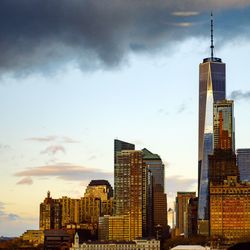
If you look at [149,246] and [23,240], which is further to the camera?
[23,240]

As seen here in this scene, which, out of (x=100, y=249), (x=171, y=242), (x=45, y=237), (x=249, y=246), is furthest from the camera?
(x=45, y=237)

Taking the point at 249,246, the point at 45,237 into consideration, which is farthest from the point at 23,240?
the point at 249,246

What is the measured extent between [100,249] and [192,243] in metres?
20.8

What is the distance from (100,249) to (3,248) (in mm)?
24940

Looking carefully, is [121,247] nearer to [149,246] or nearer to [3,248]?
[149,246]

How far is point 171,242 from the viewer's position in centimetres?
18412

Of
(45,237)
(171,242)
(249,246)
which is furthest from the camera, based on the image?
(45,237)

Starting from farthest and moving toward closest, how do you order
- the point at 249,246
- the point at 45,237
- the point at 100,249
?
the point at 45,237
the point at 100,249
the point at 249,246

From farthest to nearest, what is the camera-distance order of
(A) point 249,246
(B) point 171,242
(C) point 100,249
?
(B) point 171,242, (C) point 100,249, (A) point 249,246

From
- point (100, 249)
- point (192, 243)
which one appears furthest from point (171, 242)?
point (100, 249)

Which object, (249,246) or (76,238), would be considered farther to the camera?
(76,238)

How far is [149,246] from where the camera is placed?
174 m

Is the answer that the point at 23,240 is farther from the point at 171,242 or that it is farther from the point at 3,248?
the point at 171,242

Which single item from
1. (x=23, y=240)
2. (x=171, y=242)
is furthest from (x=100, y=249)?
(x=23, y=240)
